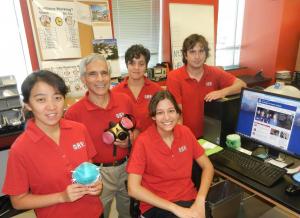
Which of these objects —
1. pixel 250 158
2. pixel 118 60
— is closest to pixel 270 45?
pixel 118 60

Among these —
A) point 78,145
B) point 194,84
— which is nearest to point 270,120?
point 194,84

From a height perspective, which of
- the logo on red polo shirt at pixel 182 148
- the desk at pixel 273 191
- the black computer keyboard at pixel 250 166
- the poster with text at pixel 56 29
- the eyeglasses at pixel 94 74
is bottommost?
the desk at pixel 273 191

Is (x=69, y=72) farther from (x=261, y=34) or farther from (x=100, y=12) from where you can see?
(x=261, y=34)

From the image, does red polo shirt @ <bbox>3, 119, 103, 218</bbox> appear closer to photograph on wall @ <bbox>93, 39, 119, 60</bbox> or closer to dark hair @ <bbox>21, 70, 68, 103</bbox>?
dark hair @ <bbox>21, 70, 68, 103</bbox>

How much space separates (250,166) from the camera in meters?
1.56

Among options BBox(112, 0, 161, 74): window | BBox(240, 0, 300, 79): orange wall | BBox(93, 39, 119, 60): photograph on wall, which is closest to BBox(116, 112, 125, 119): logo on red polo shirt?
BBox(93, 39, 119, 60): photograph on wall

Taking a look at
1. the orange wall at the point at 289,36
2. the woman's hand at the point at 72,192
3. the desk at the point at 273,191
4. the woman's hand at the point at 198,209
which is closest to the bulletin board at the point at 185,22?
the orange wall at the point at 289,36

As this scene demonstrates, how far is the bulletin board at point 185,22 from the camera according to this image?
3627mm

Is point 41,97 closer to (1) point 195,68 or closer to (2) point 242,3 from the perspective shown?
(1) point 195,68

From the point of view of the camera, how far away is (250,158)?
1.64 meters

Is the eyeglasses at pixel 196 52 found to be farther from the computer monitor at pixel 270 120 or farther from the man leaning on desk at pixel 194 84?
the computer monitor at pixel 270 120

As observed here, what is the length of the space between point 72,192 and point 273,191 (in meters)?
1.03

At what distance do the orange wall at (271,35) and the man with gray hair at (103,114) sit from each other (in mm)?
3747

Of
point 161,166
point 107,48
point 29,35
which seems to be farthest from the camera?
point 107,48
